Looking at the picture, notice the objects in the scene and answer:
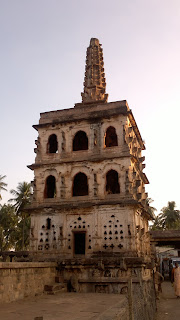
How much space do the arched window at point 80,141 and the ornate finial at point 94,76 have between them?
10.2 ft

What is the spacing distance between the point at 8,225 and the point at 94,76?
26101 mm

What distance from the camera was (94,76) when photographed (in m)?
26.7

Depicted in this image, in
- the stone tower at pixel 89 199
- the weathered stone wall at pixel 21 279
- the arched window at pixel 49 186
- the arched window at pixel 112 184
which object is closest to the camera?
the weathered stone wall at pixel 21 279

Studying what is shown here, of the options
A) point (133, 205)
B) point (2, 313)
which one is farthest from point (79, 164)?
point (2, 313)

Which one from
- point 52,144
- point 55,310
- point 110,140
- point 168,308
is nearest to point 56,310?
point 55,310

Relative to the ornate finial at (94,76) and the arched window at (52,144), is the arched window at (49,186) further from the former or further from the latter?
the ornate finial at (94,76)

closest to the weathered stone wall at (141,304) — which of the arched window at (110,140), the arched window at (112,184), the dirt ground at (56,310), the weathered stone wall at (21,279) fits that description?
the dirt ground at (56,310)

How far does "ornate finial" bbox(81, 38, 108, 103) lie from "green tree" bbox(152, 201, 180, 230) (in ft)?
103

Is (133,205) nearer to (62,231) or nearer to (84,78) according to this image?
(62,231)

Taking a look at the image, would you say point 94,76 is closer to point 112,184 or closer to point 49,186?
point 112,184

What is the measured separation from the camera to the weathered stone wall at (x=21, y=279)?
35.2 ft

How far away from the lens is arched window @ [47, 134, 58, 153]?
2306cm

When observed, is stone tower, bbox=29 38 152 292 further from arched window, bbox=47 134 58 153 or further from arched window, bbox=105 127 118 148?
arched window, bbox=105 127 118 148


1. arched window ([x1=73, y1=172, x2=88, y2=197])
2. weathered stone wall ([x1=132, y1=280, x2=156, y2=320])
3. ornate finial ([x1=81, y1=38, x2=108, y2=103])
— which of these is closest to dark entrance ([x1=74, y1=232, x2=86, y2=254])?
arched window ([x1=73, y1=172, x2=88, y2=197])
